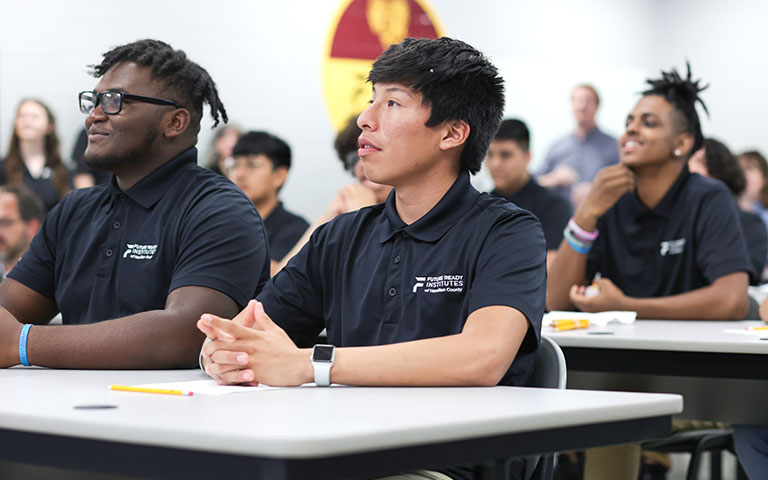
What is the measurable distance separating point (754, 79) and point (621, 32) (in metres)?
1.12

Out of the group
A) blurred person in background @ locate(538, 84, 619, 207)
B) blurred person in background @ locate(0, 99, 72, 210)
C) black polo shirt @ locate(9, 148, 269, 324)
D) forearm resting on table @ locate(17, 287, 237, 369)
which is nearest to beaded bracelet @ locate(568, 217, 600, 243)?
black polo shirt @ locate(9, 148, 269, 324)

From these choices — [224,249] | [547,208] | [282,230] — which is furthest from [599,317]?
[547,208]

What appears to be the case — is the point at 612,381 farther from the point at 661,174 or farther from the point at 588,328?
the point at 661,174

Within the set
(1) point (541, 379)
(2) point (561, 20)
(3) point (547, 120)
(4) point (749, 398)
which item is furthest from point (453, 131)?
(2) point (561, 20)

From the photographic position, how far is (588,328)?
8.54 feet

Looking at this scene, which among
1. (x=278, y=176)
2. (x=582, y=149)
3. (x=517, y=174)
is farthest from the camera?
(x=582, y=149)

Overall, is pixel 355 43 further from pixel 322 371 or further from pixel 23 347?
pixel 322 371

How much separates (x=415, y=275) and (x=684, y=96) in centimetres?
201

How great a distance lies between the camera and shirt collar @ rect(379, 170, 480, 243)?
1.83 metres

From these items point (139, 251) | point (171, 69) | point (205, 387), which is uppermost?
point (171, 69)

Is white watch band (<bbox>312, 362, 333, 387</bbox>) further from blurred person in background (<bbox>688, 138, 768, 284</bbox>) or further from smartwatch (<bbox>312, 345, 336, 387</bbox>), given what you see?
blurred person in background (<bbox>688, 138, 768, 284</bbox>)

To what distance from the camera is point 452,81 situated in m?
1.87

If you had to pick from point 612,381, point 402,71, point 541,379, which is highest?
point 402,71

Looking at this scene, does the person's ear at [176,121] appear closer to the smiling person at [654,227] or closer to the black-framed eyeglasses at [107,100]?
the black-framed eyeglasses at [107,100]
